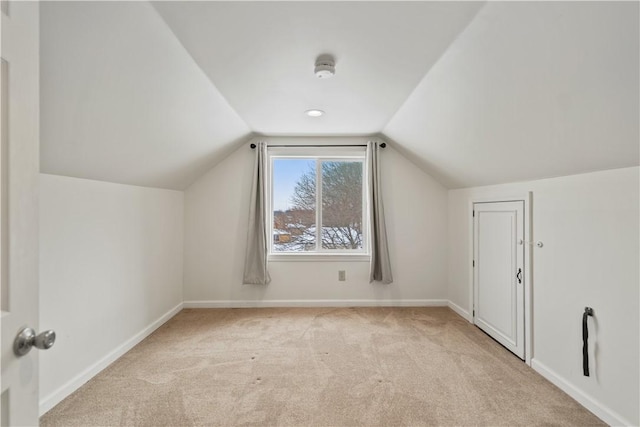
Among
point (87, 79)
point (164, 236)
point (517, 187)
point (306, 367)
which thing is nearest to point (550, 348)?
point (517, 187)

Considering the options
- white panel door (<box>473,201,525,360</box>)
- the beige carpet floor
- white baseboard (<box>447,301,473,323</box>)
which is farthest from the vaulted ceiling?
white baseboard (<box>447,301,473,323</box>)

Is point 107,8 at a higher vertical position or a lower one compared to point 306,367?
higher

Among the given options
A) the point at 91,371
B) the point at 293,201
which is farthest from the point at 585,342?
the point at 91,371

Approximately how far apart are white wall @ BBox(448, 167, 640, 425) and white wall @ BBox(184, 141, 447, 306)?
56.7 inches

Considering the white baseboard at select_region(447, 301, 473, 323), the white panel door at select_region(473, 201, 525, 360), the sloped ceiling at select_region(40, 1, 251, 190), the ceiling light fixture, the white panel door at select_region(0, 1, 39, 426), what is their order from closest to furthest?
the white panel door at select_region(0, 1, 39, 426), the sloped ceiling at select_region(40, 1, 251, 190), the white panel door at select_region(473, 201, 525, 360), the ceiling light fixture, the white baseboard at select_region(447, 301, 473, 323)

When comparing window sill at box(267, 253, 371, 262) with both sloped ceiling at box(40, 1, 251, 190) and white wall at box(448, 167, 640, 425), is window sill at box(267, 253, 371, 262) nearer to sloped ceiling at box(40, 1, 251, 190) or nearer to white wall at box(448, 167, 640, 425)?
sloped ceiling at box(40, 1, 251, 190)

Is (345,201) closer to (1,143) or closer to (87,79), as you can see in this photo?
(87,79)

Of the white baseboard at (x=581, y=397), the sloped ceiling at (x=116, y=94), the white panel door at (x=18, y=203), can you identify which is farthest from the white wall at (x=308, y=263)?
the white panel door at (x=18, y=203)

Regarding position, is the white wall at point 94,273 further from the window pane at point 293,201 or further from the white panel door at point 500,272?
the white panel door at point 500,272

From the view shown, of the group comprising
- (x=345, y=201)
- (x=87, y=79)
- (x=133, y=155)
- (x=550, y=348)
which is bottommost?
(x=550, y=348)

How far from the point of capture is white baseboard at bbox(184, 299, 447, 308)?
12.8 feet

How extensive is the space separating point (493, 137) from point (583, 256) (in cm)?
97

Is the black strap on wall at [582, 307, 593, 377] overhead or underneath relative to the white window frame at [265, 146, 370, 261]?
underneath

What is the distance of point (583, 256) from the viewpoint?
1994 millimetres
